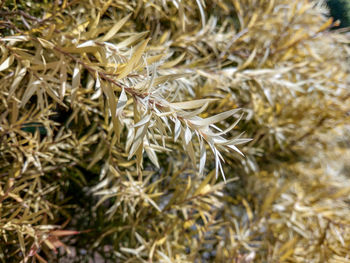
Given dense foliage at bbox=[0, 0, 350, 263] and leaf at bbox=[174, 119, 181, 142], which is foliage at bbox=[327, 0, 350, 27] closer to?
dense foliage at bbox=[0, 0, 350, 263]

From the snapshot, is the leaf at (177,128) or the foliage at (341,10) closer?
the leaf at (177,128)

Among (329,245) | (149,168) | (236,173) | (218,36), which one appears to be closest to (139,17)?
(218,36)

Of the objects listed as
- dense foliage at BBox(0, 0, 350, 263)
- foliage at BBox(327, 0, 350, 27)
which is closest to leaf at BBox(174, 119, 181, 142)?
dense foliage at BBox(0, 0, 350, 263)

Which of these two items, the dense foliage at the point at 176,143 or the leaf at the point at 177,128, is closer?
the leaf at the point at 177,128

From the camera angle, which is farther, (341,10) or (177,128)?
(341,10)

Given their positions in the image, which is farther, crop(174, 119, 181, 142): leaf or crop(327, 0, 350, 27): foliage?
crop(327, 0, 350, 27): foliage

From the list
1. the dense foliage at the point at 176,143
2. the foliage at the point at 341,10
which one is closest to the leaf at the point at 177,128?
the dense foliage at the point at 176,143

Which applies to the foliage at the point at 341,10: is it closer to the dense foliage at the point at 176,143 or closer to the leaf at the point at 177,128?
the dense foliage at the point at 176,143

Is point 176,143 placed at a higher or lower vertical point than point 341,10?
lower

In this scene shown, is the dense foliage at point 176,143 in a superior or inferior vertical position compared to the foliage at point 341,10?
inferior
